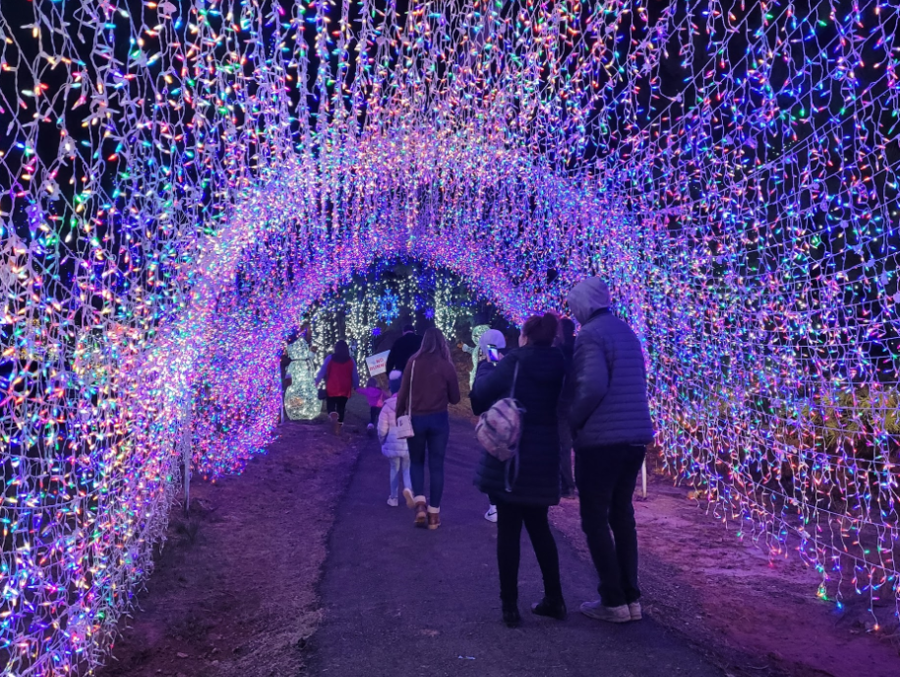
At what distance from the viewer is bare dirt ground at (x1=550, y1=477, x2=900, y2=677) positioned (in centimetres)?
391

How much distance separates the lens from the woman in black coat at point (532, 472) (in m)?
3.88

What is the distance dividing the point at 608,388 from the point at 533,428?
462 mm

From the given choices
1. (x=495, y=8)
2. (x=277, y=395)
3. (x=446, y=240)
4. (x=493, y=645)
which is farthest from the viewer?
(x=446, y=240)

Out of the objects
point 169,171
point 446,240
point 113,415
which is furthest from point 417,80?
point 446,240

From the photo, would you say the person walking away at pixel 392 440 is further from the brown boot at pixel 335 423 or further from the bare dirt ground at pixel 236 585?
the brown boot at pixel 335 423

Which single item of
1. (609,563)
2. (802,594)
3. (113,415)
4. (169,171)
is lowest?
(802,594)

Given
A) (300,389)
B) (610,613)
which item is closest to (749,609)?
(610,613)

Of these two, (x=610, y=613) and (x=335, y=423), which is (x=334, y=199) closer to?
(x=335, y=423)

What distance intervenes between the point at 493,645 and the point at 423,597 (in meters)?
0.92

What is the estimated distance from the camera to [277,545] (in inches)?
244

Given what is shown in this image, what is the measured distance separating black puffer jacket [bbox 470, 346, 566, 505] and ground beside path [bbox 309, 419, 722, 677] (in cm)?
72

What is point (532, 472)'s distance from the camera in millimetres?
3881

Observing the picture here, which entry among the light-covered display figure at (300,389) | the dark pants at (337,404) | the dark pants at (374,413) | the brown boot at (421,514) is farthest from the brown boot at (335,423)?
the brown boot at (421,514)

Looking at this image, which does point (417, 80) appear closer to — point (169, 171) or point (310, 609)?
point (169, 171)
